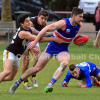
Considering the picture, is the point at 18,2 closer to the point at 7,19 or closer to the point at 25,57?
the point at 7,19

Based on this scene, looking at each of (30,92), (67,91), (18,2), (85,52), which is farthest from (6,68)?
(18,2)

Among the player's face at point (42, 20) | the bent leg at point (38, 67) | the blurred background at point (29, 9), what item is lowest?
the blurred background at point (29, 9)

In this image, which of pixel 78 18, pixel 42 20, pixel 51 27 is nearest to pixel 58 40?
pixel 51 27

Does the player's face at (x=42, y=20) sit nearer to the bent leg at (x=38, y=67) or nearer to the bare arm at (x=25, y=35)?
the bent leg at (x=38, y=67)

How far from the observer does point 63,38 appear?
9.17 metres

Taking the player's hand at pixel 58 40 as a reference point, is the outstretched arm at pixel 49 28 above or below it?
above

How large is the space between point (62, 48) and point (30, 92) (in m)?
1.23

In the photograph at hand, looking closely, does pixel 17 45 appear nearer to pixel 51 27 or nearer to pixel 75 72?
pixel 51 27

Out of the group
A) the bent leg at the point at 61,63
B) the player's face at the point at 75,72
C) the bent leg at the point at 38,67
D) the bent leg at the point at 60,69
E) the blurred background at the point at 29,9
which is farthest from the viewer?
the blurred background at the point at 29,9

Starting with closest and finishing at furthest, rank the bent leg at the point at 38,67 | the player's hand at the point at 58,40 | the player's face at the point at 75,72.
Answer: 1. the bent leg at the point at 38,67
2. the player's hand at the point at 58,40
3. the player's face at the point at 75,72

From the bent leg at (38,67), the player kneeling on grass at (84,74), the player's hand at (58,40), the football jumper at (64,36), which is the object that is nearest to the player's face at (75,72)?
the player kneeling on grass at (84,74)

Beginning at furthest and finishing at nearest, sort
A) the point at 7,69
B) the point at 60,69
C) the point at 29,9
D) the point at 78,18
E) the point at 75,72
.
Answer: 1. the point at 29,9
2. the point at 75,72
3. the point at 78,18
4. the point at 60,69
5. the point at 7,69

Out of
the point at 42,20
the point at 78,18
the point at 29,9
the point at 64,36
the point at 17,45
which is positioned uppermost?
the point at 78,18

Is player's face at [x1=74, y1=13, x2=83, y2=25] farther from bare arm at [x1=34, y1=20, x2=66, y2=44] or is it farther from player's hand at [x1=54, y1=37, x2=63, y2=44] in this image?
player's hand at [x1=54, y1=37, x2=63, y2=44]
